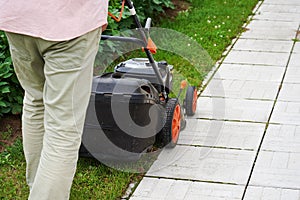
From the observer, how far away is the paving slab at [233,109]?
4.53m

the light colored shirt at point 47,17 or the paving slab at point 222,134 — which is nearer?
the light colored shirt at point 47,17

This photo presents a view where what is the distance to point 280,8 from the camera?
7.84 metres

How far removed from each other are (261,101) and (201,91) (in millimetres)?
515

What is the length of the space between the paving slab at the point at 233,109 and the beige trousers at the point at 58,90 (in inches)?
75.1

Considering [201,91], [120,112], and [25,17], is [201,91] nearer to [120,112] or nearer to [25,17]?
[120,112]

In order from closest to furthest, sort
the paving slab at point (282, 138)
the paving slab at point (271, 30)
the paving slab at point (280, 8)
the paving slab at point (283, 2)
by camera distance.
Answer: the paving slab at point (282, 138)
the paving slab at point (271, 30)
the paving slab at point (280, 8)
the paving slab at point (283, 2)

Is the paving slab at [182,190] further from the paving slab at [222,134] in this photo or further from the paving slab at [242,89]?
the paving slab at [242,89]

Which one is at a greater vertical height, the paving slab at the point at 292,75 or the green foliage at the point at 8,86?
the green foliage at the point at 8,86

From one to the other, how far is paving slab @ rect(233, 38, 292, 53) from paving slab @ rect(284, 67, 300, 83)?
1.94ft

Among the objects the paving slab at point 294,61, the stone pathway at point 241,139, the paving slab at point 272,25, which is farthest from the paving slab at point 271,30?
the paving slab at point 294,61

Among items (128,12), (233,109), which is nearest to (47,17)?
(233,109)

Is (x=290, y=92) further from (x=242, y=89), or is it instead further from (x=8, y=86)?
(x=8, y=86)

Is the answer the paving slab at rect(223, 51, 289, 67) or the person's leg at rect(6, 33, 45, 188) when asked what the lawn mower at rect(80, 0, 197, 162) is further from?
the paving slab at rect(223, 51, 289, 67)

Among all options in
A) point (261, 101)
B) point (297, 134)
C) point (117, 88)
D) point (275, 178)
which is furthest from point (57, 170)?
point (261, 101)
